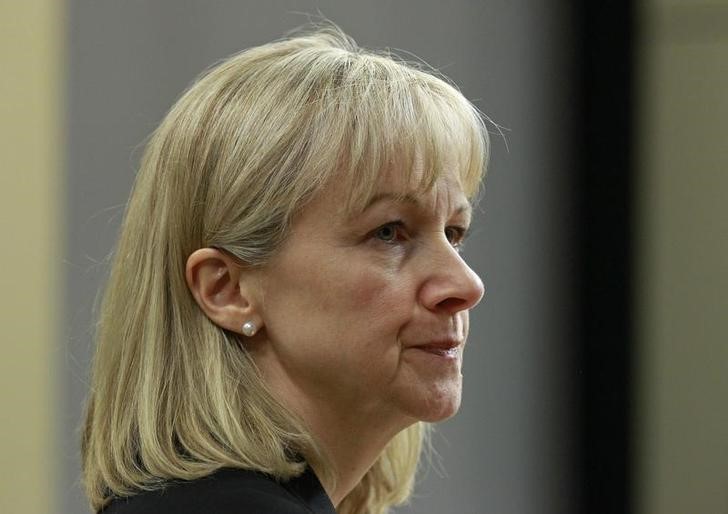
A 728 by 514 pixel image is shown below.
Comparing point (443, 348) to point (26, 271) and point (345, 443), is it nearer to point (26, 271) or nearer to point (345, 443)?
point (345, 443)

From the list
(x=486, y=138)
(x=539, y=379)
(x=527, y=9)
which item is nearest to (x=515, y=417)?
(x=539, y=379)

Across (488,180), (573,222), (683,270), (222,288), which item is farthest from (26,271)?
(683,270)

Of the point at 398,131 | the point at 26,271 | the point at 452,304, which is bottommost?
the point at 26,271

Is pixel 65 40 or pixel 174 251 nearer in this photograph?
pixel 174 251

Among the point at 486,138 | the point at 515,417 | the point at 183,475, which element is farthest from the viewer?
the point at 515,417

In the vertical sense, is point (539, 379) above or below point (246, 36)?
below

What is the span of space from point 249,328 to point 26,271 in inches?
72.3

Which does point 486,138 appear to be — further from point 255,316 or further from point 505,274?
point 505,274

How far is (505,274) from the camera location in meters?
4.21

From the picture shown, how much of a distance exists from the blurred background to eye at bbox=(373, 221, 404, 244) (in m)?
1.93

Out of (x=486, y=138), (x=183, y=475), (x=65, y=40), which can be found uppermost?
(x=65, y=40)

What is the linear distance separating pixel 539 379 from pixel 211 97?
102 inches

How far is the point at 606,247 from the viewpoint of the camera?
14.6 feet

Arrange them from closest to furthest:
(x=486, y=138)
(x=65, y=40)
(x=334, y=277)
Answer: (x=334, y=277)
(x=486, y=138)
(x=65, y=40)
